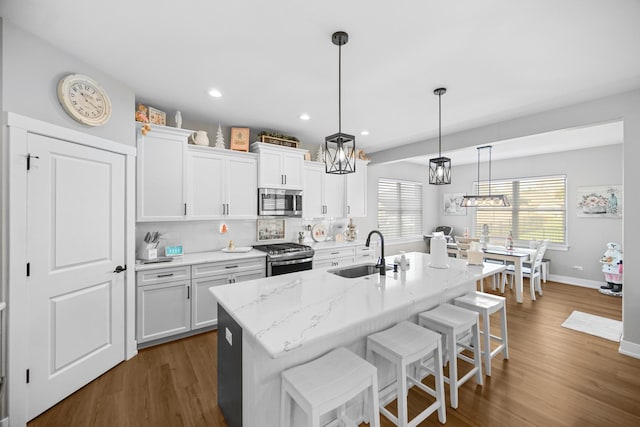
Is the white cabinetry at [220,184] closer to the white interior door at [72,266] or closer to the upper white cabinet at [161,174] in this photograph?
the upper white cabinet at [161,174]

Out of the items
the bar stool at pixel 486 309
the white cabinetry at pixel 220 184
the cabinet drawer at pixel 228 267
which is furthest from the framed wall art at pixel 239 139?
the bar stool at pixel 486 309

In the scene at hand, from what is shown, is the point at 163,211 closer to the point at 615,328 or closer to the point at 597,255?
the point at 615,328

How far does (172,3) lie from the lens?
63.1 inches

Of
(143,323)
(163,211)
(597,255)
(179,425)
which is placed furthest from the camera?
(597,255)

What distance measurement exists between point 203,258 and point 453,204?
6451 mm

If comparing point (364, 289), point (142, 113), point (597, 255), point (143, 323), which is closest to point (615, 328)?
point (597, 255)

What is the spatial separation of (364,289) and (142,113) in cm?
294

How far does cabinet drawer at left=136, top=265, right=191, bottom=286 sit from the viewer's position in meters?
2.75

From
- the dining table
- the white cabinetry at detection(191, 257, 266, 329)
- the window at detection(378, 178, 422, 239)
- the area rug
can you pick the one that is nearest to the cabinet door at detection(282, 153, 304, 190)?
the white cabinetry at detection(191, 257, 266, 329)

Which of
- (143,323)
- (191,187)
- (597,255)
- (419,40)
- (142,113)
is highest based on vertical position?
(419,40)

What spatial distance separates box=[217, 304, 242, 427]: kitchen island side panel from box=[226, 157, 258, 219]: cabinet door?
2006mm

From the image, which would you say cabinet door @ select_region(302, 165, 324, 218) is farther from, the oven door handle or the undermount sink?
the undermount sink

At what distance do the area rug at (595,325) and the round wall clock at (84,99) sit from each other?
18.6ft

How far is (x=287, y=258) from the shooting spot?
368cm
